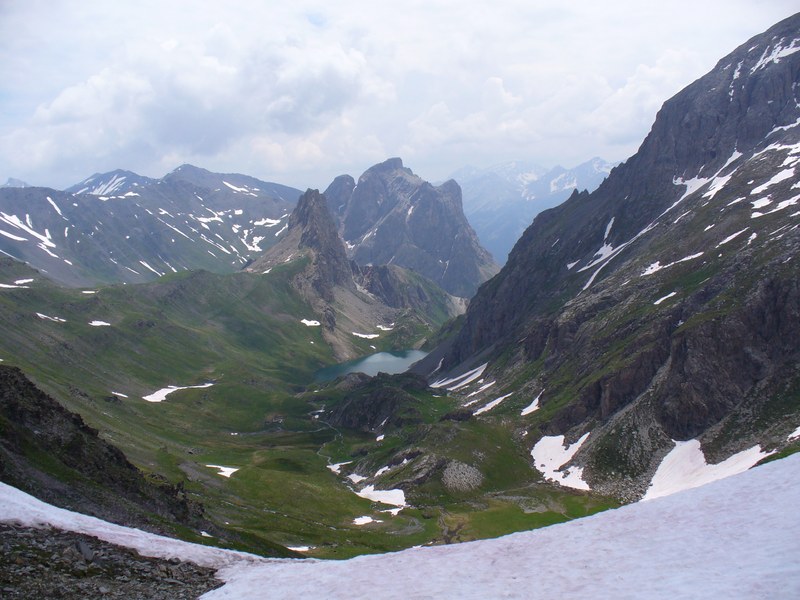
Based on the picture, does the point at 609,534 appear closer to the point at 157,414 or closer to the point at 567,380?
the point at 567,380

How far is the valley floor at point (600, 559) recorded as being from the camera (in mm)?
22047

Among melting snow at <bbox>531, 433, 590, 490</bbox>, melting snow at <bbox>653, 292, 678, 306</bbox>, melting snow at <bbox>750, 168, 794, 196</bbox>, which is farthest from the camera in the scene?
melting snow at <bbox>750, 168, 794, 196</bbox>

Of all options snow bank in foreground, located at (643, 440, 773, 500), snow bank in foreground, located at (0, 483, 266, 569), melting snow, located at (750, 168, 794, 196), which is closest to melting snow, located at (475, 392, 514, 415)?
snow bank in foreground, located at (643, 440, 773, 500)

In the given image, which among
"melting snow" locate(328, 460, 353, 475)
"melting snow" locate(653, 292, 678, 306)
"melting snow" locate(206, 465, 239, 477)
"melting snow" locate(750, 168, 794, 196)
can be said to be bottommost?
"melting snow" locate(328, 460, 353, 475)

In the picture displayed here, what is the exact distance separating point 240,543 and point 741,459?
7577cm

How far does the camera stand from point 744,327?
114 metres

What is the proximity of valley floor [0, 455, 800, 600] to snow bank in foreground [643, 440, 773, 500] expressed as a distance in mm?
68072

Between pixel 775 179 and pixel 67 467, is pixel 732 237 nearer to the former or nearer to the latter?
pixel 775 179

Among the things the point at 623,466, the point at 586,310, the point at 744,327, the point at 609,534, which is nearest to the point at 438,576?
the point at 609,534

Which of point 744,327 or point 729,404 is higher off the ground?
point 744,327

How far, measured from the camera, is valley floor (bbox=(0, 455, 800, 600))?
22.0m

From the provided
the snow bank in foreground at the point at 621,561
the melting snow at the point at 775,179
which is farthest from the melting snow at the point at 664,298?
the snow bank in foreground at the point at 621,561

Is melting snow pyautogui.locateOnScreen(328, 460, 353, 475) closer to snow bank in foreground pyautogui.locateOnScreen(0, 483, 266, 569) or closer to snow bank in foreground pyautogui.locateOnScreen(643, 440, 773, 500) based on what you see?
snow bank in foreground pyautogui.locateOnScreen(643, 440, 773, 500)

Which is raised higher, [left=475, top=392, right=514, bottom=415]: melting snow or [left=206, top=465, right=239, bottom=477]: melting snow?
[left=206, top=465, right=239, bottom=477]: melting snow
